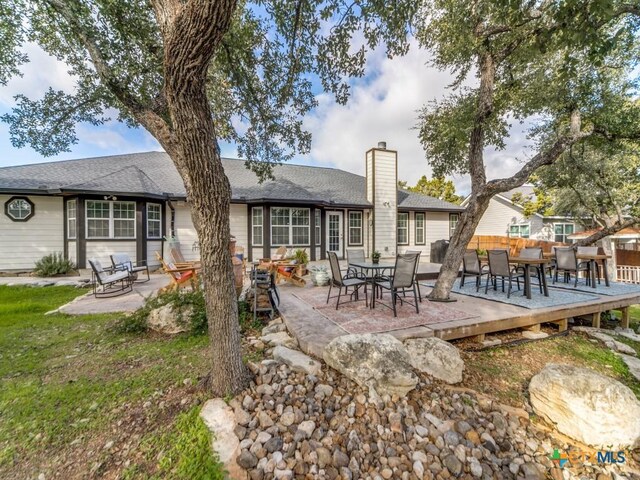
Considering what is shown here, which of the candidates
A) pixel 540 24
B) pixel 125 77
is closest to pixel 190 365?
pixel 125 77

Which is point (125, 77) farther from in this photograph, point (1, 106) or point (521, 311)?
point (521, 311)

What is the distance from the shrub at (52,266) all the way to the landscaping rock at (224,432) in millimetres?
9463

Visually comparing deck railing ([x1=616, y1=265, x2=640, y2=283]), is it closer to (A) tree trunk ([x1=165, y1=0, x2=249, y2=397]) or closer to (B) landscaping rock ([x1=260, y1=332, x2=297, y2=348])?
(B) landscaping rock ([x1=260, y1=332, x2=297, y2=348])

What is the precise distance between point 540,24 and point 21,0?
9056 millimetres

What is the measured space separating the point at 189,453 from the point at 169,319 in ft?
8.65

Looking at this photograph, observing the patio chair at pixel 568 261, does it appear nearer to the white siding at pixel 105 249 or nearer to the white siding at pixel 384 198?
the white siding at pixel 384 198

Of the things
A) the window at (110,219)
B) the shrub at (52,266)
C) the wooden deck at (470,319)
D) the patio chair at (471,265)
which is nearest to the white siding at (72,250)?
the shrub at (52,266)

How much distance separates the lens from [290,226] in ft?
37.4

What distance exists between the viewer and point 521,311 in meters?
4.59

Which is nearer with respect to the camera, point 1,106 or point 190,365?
point 190,365

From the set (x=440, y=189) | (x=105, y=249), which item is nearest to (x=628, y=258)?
(x=440, y=189)

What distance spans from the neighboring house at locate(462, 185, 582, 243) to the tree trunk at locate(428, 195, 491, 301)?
14557 mm

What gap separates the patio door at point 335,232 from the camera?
12297mm

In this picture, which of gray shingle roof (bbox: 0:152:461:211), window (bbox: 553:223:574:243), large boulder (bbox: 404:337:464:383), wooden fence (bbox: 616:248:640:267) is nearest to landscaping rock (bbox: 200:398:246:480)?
large boulder (bbox: 404:337:464:383)
